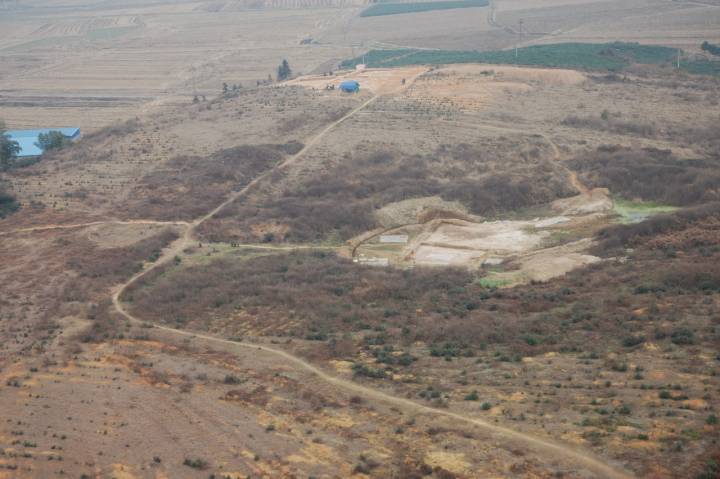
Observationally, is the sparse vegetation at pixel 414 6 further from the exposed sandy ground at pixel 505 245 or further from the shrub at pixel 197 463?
the shrub at pixel 197 463

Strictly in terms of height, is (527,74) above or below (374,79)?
below

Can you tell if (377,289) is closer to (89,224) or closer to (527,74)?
(89,224)

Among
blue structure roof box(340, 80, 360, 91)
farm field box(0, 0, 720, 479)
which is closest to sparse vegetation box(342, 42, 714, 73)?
farm field box(0, 0, 720, 479)

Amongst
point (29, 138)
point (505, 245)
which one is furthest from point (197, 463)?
point (29, 138)

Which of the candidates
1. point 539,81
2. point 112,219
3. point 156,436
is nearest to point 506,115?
point 539,81

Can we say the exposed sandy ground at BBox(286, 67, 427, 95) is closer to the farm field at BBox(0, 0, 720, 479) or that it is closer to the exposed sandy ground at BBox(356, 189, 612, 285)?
the farm field at BBox(0, 0, 720, 479)

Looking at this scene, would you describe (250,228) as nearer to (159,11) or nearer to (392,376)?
(392,376)

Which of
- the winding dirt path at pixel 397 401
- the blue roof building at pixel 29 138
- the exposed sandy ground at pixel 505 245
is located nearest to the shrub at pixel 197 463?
the winding dirt path at pixel 397 401
